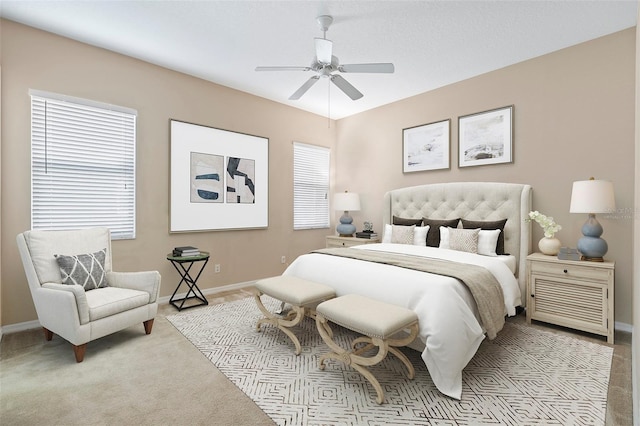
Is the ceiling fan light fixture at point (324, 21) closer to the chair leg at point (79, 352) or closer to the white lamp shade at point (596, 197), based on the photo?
the white lamp shade at point (596, 197)

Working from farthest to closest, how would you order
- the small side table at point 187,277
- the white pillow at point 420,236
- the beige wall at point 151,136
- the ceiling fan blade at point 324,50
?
the white pillow at point 420,236 < the small side table at point 187,277 < the beige wall at point 151,136 < the ceiling fan blade at point 324,50

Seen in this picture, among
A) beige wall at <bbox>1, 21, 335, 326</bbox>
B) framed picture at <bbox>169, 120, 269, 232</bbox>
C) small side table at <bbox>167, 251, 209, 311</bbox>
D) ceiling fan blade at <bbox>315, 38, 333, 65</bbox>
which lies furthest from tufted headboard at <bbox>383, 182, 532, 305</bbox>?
small side table at <bbox>167, 251, 209, 311</bbox>

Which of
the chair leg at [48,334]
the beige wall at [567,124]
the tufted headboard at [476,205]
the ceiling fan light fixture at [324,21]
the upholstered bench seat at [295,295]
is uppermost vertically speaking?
the ceiling fan light fixture at [324,21]

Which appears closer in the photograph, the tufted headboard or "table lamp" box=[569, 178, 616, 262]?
"table lamp" box=[569, 178, 616, 262]

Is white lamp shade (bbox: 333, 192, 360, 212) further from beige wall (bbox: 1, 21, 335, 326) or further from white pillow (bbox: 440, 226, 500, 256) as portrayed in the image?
white pillow (bbox: 440, 226, 500, 256)

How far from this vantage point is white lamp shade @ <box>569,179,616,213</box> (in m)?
2.81

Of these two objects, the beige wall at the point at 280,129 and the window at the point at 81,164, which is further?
the window at the point at 81,164

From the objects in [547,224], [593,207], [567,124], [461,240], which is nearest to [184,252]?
[461,240]

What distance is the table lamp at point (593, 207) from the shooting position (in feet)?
9.24

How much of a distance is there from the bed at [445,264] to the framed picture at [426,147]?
1.22 feet

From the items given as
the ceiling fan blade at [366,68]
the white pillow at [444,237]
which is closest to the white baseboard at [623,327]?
the white pillow at [444,237]

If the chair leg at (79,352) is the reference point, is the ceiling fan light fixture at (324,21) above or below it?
above

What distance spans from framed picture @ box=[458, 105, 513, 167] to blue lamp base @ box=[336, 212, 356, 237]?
1970 millimetres

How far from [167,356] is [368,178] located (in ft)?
13.4
